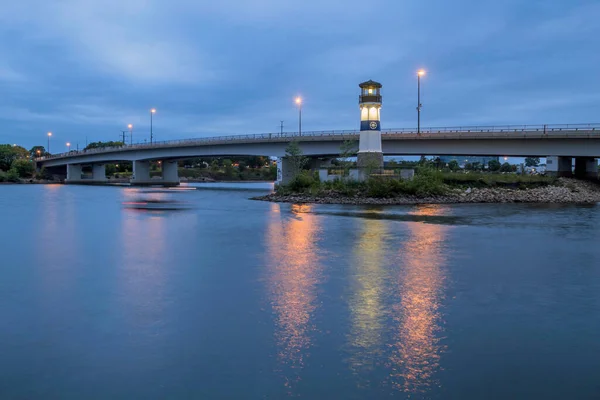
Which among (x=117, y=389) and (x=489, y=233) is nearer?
(x=117, y=389)

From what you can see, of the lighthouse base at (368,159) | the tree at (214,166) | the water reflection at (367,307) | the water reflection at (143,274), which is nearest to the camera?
the water reflection at (367,307)

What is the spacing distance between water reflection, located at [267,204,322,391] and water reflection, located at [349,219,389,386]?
888mm

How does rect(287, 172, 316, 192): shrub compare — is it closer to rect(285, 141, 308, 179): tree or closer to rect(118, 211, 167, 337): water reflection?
rect(285, 141, 308, 179): tree

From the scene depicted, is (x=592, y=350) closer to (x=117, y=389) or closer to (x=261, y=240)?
(x=117, y=389)

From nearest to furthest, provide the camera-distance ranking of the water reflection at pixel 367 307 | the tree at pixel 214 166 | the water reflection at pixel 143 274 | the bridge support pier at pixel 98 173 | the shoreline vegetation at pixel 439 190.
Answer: the water reflection at pixel 367 307, the water reflection at pixel 143 274, the shoreline vegetation at pixel 439 190, the bridge support pier at pixel 98 173, the tree at pixel 214 166

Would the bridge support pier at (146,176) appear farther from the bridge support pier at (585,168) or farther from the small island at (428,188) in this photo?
the bridge support pier at (585,168)

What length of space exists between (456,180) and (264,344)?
165 ft

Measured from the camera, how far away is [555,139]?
50.8 metres

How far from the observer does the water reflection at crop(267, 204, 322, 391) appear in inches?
347

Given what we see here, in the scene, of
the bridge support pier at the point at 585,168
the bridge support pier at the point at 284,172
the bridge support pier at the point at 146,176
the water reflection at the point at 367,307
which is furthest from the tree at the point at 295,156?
the bridge support pier at the point at 146,176

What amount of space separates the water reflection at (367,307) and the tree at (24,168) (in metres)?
132

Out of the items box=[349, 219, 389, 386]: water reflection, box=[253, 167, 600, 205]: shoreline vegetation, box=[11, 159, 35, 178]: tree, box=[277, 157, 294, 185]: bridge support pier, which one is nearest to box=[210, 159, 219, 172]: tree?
box=[11, 159, 35, 178]: tree

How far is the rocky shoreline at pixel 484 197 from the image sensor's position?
4900 cm

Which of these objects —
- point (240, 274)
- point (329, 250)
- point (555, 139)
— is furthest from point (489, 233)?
point (555, 139)
